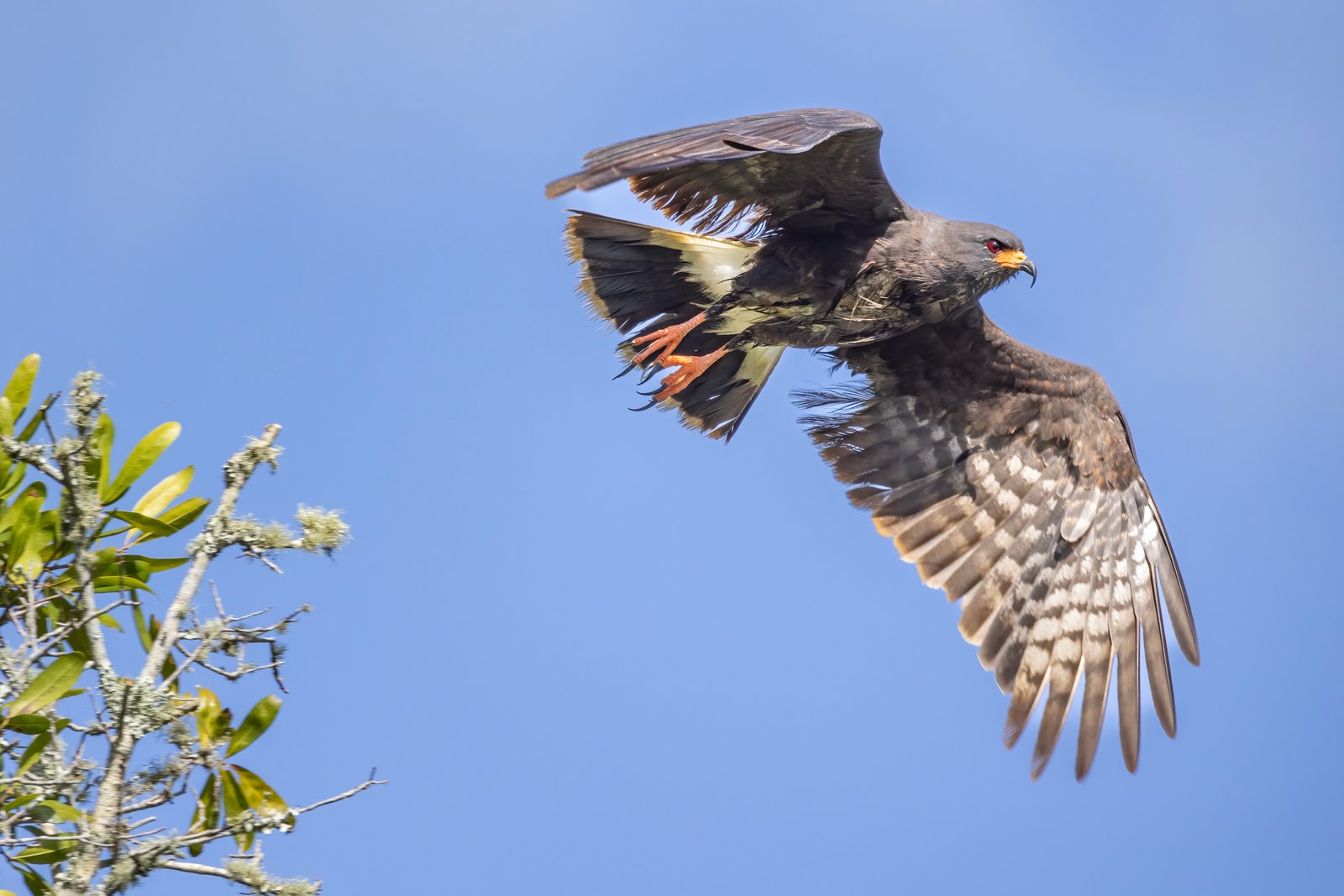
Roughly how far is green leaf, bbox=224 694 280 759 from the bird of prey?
290cm

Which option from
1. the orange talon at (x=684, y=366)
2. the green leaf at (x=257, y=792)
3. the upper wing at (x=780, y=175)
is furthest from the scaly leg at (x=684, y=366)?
the green leaf at (x=257, y=792)

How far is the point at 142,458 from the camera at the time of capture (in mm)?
3568

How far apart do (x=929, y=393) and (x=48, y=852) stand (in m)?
5.04

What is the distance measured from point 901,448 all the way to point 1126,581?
136 cm

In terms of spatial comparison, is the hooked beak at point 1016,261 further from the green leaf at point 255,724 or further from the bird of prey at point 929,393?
the green leaf at point 255,724

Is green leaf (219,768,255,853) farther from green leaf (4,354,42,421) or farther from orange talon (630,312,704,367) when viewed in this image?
orange talon (630,312,704,367)

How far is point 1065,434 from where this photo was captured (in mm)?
7066

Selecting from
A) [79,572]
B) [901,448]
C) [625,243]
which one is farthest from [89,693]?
[901,448]

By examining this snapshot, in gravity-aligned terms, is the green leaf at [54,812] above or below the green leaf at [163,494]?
below

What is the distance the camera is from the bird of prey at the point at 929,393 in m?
5.95

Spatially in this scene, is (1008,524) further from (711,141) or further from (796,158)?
(711,141)

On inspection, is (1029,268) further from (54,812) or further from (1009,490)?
(54,812)

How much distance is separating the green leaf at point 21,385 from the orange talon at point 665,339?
10.0 feet

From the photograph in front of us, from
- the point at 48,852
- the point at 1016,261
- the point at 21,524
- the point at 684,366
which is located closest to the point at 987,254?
the point at 1016,261
